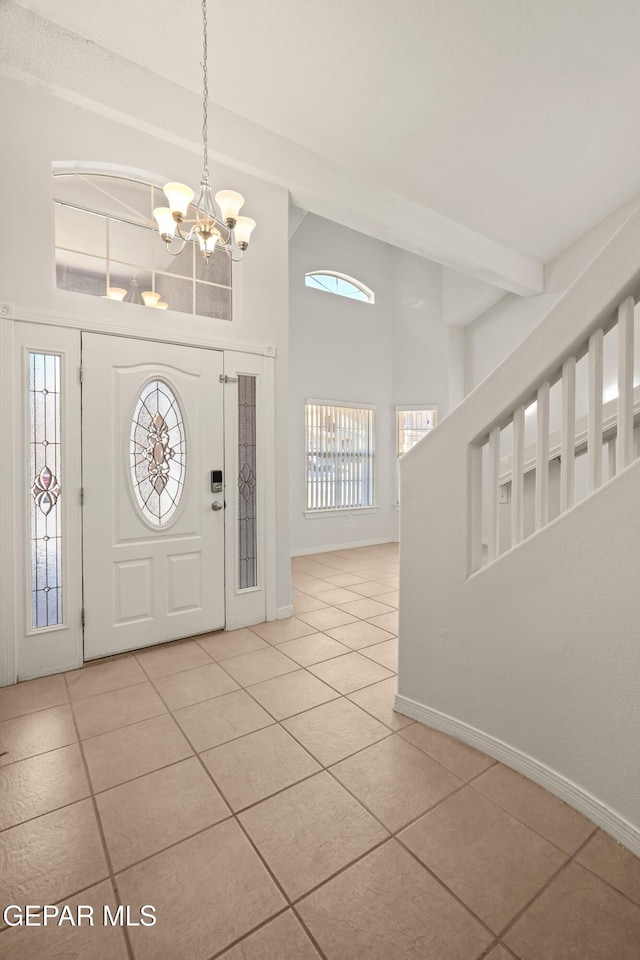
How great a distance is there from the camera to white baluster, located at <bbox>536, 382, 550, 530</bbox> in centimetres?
178

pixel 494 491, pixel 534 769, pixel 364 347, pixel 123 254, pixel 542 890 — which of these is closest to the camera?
pixel 542 890

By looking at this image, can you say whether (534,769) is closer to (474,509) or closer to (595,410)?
(474,509)

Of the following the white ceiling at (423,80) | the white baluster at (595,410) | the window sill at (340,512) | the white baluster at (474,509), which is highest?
the white ceiling at (423,80)

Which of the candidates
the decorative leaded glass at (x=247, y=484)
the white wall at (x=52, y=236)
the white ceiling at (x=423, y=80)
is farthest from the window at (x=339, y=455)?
the decorative leaded glass at (x=247, y=484)

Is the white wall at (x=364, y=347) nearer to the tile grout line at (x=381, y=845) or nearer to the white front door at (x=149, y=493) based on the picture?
the white front door at (x=149, y=493)

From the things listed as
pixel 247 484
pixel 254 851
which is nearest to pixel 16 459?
pixel 247 484

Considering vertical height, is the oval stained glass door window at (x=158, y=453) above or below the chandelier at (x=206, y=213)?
below

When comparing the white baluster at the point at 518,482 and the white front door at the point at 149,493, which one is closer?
the white baluster at the point at 518,482

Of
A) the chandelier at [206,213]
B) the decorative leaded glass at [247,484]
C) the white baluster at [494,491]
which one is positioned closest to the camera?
the white baluster at [494,491]

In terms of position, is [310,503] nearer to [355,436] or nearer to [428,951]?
[355,436]

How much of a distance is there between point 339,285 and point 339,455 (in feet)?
8.62

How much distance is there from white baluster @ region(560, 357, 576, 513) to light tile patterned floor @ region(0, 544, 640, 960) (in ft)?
3.77

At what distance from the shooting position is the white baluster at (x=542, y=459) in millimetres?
1776

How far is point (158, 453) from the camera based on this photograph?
324 cm
